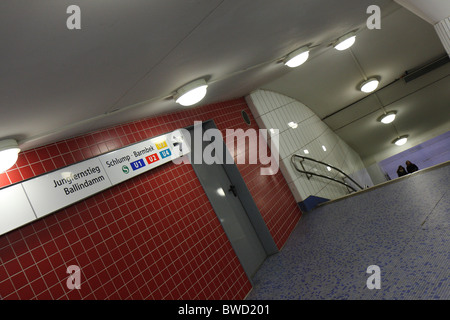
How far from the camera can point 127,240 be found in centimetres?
360

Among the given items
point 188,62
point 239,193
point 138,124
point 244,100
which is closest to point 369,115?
point 244,100

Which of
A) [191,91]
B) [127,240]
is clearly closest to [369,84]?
[191,91]

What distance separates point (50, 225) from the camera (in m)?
3.10

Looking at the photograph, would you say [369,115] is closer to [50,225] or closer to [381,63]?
[381,63]

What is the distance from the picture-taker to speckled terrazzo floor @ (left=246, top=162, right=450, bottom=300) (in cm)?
306

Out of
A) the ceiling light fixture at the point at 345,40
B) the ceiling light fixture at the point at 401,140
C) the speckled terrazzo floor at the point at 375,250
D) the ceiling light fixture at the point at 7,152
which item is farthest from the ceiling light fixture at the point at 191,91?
the ceiling light fixture at the point at 401,140

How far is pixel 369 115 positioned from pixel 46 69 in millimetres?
10543

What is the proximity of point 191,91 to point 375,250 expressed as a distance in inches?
106

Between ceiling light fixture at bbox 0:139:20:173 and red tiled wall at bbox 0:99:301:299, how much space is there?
1.35 ft

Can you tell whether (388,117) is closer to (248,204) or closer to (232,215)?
(248,204)

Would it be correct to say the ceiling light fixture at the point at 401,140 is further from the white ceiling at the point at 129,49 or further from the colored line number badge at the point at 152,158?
the colored line number badge at the point at 152,158

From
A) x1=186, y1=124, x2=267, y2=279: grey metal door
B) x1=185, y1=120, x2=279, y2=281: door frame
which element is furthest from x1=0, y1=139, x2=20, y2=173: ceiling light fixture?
x1=185, y1=120, x2=279, y2=281: door frame

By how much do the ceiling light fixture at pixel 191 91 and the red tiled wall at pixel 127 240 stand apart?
865 mm
